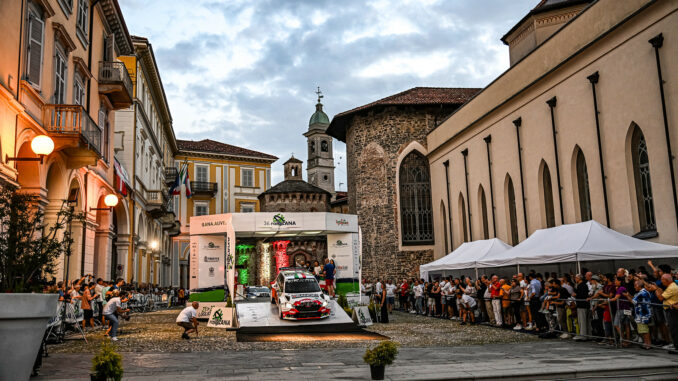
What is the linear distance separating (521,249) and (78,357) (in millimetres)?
13261

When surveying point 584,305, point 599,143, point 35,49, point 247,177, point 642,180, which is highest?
point 247,177

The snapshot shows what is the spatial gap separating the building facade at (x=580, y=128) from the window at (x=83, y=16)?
657 inches

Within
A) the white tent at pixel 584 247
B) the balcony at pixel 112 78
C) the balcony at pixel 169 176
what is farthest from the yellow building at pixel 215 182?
the white tent at pixel 584 247

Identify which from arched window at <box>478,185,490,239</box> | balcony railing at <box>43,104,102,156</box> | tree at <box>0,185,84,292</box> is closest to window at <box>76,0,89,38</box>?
balcony railing at <box>43,104,102,156</box>

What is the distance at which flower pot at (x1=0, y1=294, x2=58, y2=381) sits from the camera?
6.27 metres

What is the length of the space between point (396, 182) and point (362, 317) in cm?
1752

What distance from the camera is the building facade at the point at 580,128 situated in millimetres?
15906

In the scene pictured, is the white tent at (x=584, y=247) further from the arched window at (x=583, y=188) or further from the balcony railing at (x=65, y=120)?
the balcony railing at (x=65, y=120)

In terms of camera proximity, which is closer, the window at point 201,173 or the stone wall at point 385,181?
the stone wall at point 385,181

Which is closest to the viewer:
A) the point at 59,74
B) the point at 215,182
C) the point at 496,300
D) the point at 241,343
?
the point at 241,343

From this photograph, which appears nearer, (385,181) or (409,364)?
(409,364)


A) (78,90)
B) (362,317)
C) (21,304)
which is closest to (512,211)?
(362,317)

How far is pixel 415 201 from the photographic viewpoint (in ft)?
117

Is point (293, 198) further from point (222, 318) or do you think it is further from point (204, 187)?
point (222, 318)
